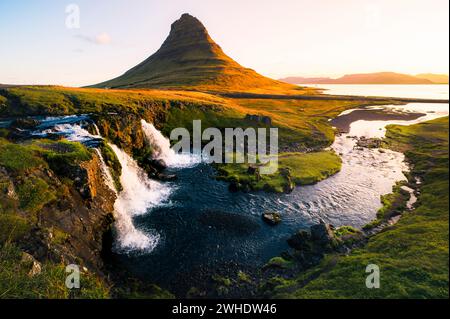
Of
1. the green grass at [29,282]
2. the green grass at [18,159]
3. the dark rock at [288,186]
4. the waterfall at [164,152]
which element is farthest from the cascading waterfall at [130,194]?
the dark rock at [288,186]

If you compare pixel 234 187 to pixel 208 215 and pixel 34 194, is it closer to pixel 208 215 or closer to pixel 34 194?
pixel 208 215

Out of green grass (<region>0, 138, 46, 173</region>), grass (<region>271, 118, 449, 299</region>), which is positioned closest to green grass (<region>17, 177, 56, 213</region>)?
green grass (<region>0, 138, 46, 173</region>)

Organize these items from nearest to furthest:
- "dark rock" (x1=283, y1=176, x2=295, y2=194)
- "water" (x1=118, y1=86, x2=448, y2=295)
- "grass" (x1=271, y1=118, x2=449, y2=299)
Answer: "grass" (x1=271, y1=118, x2=449, y2=299) < "water" (x1=118, y1=86, x2=448, y2=295) < "dark rock" (x1=283, y1=176, x2=295, y2=194)

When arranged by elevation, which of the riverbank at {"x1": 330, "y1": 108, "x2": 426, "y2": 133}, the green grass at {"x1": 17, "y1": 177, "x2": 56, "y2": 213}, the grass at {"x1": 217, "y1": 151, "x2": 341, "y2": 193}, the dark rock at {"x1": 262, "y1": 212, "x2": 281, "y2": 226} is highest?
the riverbank at {"x1": 330, "y1": 108, "x2": 426, "y2": 133}

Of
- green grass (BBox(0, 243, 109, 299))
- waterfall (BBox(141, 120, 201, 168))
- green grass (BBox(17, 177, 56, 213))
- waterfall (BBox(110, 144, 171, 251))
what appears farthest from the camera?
waterfall (BBox(141, 120, 201, 168))

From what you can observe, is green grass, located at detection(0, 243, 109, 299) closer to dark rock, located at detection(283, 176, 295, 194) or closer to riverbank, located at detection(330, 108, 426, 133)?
dark rock, located at detection(283, 176, 295, 194)

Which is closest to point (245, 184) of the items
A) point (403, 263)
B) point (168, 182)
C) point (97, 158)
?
point (168, 182)
